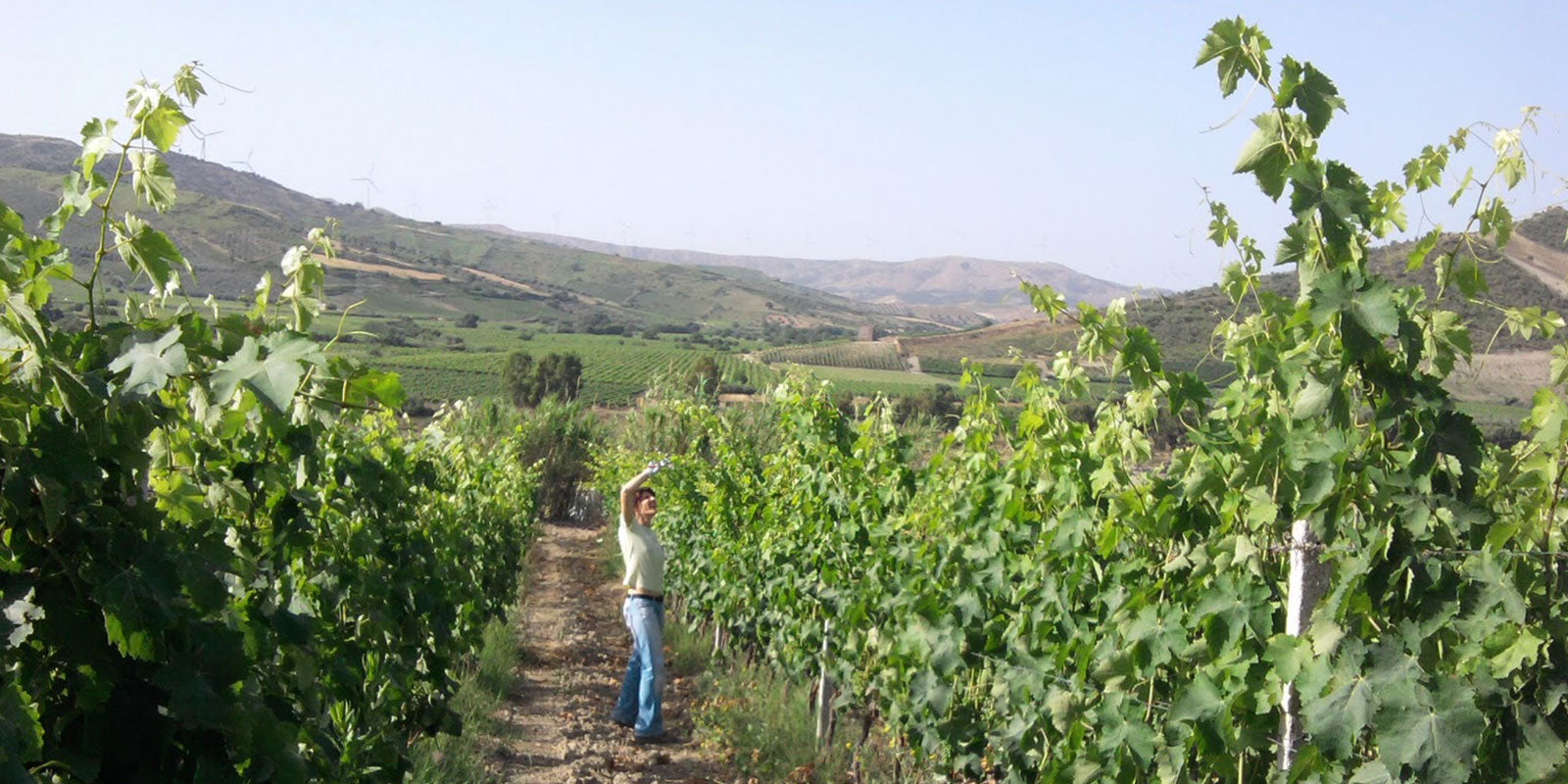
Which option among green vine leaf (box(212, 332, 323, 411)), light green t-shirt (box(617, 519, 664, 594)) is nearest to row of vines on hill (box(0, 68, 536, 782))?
green vine leaf (box(212, 332, 323, 411))

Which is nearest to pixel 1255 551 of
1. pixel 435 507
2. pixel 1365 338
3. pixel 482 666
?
pixel 1365 338

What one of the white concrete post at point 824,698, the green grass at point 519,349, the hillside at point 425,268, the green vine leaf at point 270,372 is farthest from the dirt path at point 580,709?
the hillside at point 425,268

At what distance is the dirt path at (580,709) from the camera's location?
22.2 ft

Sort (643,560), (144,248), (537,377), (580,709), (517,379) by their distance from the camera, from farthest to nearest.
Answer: (537,377) < (517,379) < (580,709) < (643,560) < (144,248)

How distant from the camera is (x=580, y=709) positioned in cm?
838

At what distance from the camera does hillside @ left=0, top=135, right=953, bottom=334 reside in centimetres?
8156

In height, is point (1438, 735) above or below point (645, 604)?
above

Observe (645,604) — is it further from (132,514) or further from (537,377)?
(537,377)

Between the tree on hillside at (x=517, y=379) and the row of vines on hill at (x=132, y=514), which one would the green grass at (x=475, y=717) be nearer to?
the row of vines on hill at (x=132, y=514)

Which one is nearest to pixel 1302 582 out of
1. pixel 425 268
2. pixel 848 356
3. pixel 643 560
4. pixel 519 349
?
pixel 643 560

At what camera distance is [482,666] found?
8.32 meters

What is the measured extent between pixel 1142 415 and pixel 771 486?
4.76 m

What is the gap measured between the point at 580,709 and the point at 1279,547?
6516 mm

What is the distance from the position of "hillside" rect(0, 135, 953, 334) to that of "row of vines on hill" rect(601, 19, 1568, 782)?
5544 centimetres
